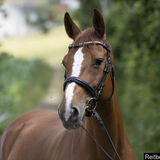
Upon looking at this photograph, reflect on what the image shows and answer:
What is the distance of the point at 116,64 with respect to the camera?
53.2ft

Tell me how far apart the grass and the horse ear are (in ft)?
86.0

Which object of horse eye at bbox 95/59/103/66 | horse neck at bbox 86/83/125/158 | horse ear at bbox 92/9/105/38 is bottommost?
horse neck at bbox 86/83/125/158

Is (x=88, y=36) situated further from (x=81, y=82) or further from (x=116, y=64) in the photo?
(x=116, y=64)

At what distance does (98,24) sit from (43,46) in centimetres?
3180

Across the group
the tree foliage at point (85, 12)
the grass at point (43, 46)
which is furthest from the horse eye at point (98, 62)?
the grass at point (43, 46)

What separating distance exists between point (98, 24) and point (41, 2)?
36.2 meters

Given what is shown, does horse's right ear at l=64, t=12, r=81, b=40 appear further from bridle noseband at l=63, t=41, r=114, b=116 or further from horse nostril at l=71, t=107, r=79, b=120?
horse nostril at l=71, t=107, r=79, b=120

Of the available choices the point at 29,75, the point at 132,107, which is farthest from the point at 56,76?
the point at 132,107

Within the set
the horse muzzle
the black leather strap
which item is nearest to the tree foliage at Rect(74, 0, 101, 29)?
the black leather strap

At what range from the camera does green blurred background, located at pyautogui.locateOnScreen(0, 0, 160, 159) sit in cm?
747

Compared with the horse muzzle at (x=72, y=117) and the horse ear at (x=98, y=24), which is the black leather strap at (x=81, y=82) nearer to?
the horse muzzle at (x=72, y=117)

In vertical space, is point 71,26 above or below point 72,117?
above

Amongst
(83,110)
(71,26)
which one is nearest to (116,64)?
(71,26)

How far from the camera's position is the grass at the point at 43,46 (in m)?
31.1
